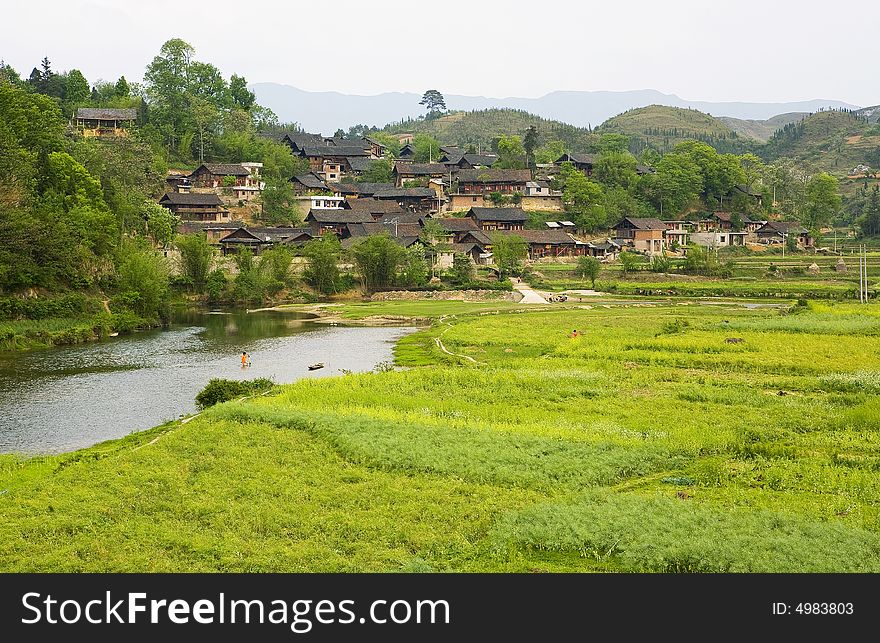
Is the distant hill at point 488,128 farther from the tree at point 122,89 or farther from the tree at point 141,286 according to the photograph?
the tree at point 141,286

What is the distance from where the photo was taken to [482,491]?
62.3 feet

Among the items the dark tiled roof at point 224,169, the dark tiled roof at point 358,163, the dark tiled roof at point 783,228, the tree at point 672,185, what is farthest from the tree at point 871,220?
the dark tiled roof at point 224,169

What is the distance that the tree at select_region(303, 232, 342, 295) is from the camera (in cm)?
7606

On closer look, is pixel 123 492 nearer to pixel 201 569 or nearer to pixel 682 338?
pixel 201 569

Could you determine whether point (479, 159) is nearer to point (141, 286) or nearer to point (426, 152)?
point (426, 152)

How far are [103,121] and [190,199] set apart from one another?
14.7 meters

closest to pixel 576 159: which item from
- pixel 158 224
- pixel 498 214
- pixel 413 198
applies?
pixel 498 214

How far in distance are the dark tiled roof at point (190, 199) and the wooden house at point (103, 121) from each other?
10012 millimetres

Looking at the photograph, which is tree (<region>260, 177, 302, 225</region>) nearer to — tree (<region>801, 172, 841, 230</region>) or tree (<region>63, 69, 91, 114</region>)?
tree (<region>63, 69, 91, 114</region>)

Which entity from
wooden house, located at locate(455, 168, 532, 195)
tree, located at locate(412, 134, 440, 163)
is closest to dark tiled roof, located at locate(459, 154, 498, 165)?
tree, located at locate(412, 134, 440, 163)

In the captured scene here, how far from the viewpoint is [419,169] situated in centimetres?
10388

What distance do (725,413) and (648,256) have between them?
66003 millimetres

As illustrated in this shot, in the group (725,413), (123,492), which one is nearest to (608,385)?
(725,413)

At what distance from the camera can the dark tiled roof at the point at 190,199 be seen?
84.9m
